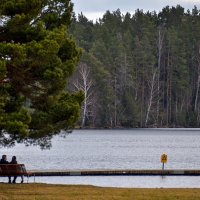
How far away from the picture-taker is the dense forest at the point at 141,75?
142m

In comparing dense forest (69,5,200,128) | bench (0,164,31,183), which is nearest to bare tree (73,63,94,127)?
dense forest (69,5,200,128)

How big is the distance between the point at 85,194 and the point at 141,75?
431 feet

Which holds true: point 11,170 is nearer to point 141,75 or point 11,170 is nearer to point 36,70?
point 36,70

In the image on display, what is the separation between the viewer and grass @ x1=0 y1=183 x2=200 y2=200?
2303 centimetres

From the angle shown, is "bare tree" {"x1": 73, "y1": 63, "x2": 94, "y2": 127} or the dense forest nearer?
"bare tree" {"x1": 73, "y1": 63, "x2": 94, "y2": 127}

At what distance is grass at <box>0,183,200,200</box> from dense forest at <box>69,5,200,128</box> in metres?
107

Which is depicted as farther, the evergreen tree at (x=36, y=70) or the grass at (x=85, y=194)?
the evergreen tree at (x=36, y=70)

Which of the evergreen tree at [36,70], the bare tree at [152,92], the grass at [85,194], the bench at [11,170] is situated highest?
the bare tree at [152,92]

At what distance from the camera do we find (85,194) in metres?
24.0

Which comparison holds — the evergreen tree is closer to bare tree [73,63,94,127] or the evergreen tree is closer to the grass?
the grass

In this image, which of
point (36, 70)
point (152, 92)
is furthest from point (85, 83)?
point (36, 70)

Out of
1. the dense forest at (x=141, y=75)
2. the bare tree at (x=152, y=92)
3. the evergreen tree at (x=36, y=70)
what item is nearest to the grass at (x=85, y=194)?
the evergreen tree at (x=36, y=70)

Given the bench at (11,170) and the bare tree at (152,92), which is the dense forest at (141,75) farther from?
the bench at (11,170)

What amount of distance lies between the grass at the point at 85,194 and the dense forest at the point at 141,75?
4223 inches
